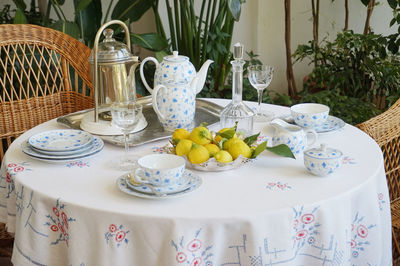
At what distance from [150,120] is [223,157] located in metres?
0.52

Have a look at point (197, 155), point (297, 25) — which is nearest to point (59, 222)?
point (197, 155)

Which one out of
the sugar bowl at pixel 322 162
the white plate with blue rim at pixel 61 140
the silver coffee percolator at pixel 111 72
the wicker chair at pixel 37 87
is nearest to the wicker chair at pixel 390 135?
the sugar bowl at pixel 322 162

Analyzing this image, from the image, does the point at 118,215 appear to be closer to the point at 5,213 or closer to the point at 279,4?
the point at 5,213

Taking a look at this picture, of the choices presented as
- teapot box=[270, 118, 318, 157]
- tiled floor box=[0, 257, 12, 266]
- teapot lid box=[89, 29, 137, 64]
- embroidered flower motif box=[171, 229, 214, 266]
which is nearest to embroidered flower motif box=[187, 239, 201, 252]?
embroidered flower motif box=[171, 229, 214, 266]

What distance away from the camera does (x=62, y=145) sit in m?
1.63

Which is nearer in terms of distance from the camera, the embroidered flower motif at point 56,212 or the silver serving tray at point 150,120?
the embroidered flower motif at point 56,212

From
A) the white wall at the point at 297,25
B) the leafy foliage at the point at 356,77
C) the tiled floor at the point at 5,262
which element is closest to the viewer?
the tiled floor at the point at 5,262

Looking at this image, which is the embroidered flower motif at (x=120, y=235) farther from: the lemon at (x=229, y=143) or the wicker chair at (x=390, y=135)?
the wicker chair at (x=390, y=135)

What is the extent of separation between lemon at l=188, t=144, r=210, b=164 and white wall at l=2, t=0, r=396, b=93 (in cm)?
232

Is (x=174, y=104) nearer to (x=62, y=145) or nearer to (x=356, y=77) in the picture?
(x=62, y=145)

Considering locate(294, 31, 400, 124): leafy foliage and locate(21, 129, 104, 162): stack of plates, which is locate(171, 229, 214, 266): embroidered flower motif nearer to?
locate(21, 129, 104, 162): stack of plates

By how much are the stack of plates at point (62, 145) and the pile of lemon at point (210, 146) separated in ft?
0.85

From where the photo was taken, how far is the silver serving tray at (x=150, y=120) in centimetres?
171

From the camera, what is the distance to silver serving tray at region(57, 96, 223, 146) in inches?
67.5
